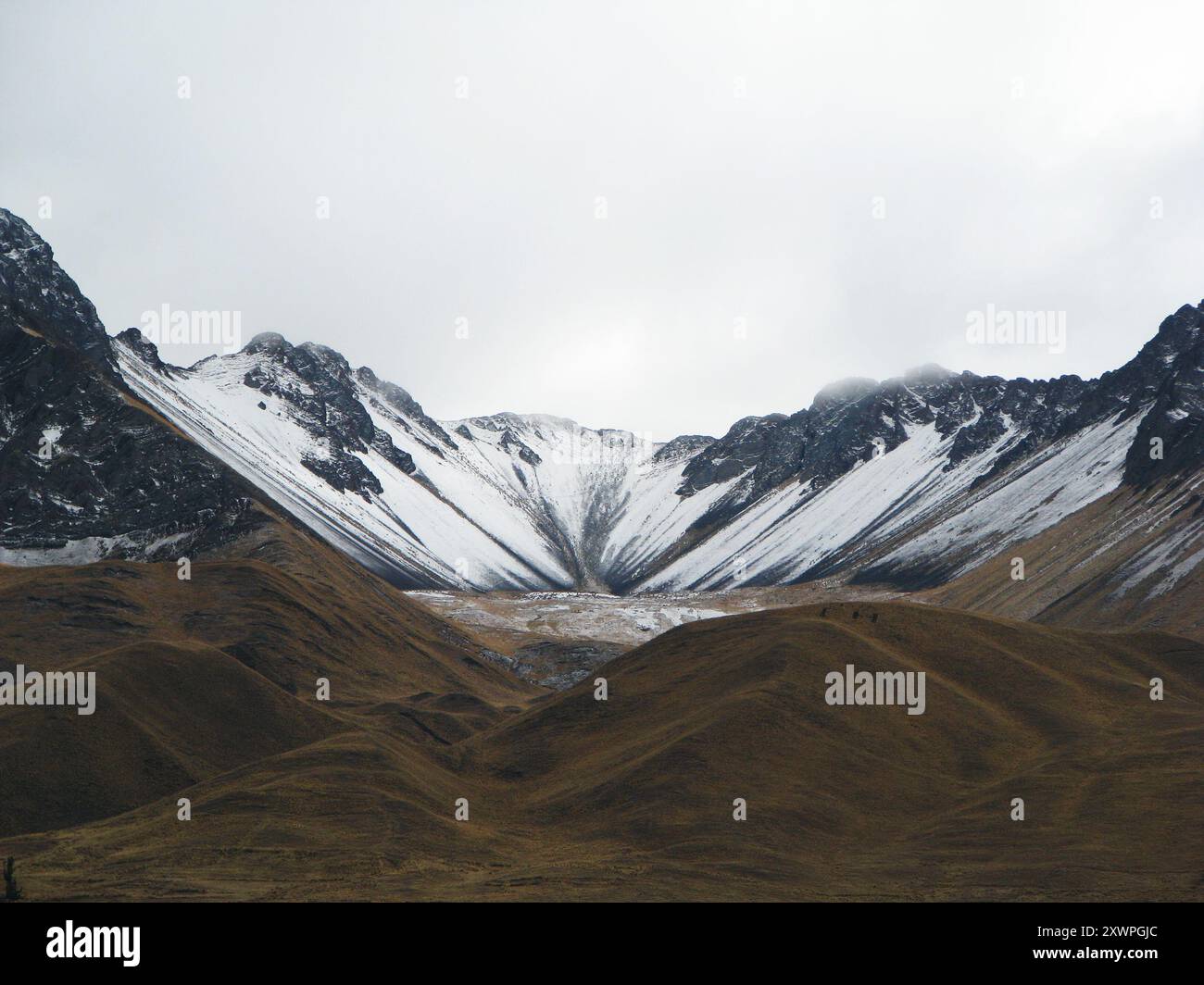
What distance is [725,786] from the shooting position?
83.1 m

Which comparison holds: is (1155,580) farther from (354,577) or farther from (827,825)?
(354,577)

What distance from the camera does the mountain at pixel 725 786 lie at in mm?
69750

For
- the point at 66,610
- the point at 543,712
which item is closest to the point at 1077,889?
the point at 543,712

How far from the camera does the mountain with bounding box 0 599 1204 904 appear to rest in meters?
69.8
